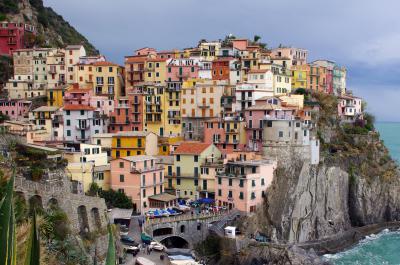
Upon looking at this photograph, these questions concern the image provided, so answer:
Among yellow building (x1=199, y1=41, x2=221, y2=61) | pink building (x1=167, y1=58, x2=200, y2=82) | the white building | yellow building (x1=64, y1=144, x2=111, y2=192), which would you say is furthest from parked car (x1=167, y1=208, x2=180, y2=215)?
yellow building (x1=199, y1=41, x2=221, y2=61)

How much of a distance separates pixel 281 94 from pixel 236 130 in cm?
1151

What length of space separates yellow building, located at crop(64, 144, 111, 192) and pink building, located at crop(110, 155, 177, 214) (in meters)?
1.00

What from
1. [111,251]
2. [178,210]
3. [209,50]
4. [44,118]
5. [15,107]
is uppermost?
[209,50]

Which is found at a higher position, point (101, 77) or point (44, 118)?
point (101, 77)

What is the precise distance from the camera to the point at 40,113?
214ft

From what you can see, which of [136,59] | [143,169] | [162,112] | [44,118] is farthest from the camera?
[136,59]

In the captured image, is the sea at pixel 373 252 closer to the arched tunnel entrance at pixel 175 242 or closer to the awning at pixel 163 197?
the arched tunnel entrance at pixel 175 242

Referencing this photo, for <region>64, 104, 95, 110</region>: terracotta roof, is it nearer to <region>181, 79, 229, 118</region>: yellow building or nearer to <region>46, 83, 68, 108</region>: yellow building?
<region>46, 83, 68, 108</region>: yellow building

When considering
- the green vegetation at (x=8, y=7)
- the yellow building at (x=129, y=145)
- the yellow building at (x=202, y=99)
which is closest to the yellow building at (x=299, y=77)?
the yellow building at (x=202, y=99)

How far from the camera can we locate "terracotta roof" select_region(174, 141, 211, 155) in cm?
5662

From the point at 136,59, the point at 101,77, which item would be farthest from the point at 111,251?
the point at 136,59

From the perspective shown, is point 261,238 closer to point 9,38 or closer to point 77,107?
point 77,107

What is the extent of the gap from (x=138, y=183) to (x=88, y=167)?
4786 millimetres

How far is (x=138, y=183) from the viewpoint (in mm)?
51562
